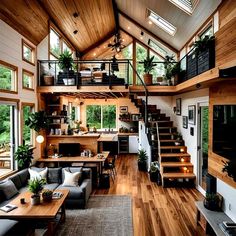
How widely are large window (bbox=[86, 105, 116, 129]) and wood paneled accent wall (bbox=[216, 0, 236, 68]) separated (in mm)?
8448

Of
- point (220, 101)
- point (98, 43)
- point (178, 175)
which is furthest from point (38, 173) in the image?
point (98, 43)

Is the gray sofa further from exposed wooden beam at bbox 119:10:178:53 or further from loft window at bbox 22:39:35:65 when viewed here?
exposed wooden beam at bbox 119:10:178:53

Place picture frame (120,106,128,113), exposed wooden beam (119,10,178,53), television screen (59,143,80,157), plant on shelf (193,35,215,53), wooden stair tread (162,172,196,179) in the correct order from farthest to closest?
picture frame (120,106,128,113), exposed wooden beam (119,10,178,53), television screen (59,143,80,157), wooden stair tread (162,172,196,179), plant on shelf (193,35,215,53)

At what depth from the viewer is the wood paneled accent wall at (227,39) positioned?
12.9ft

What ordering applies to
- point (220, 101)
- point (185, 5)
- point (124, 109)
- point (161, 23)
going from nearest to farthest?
1. point (220, 101)
2. point (185, 5)
3. point (161, 23)
4. point (124, 109)

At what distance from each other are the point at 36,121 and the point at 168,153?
15.2ft

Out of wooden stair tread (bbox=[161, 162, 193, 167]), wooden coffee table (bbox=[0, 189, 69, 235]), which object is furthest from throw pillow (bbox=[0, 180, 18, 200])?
wooden stair tread (bbox=[161, 162, 193, 167])

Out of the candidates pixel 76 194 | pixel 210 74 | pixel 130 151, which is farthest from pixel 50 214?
pixel 130 151

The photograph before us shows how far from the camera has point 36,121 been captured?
678 cm

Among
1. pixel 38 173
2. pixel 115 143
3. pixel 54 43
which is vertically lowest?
pixel 38 173

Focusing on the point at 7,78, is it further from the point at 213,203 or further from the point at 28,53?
the point at 213,203

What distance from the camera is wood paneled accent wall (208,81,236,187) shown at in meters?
4.32

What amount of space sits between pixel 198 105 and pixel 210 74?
264 cm

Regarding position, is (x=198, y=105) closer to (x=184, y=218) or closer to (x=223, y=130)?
(x=223, y=130)
